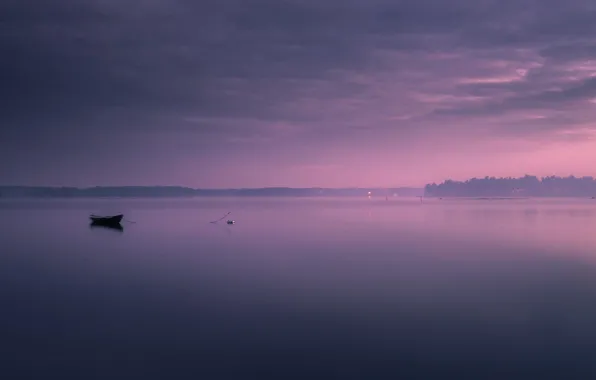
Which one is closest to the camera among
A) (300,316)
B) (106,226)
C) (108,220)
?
(300,316)

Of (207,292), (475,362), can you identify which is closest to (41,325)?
(207,292)

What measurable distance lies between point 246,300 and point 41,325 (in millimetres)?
7355

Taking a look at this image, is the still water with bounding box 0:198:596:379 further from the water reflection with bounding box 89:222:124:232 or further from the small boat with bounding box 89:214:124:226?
the small boat with bounding box 89:214:124:226

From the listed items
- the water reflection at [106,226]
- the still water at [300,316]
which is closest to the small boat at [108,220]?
the water reflection at [106,226]

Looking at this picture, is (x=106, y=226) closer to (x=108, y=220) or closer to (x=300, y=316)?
(x=108, y=220)

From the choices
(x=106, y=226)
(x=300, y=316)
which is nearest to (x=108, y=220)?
(x=106, y=226)

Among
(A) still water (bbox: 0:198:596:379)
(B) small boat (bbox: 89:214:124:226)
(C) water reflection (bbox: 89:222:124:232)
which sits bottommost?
(A) still water (bbox: 0:198:596:379)

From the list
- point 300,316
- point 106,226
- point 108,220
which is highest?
point 108,220

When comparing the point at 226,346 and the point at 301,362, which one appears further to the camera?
the point at 226,346

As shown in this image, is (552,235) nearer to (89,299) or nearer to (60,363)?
(89,299)

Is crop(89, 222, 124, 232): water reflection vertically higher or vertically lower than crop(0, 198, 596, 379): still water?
higher

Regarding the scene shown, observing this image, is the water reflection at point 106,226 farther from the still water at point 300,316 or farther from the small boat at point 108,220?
the still water at point 300,316

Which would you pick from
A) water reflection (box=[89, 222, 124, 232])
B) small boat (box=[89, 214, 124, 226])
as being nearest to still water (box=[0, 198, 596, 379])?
water reflection (box=[89, 222, 124, 232])

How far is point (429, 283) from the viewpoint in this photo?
873 inches
